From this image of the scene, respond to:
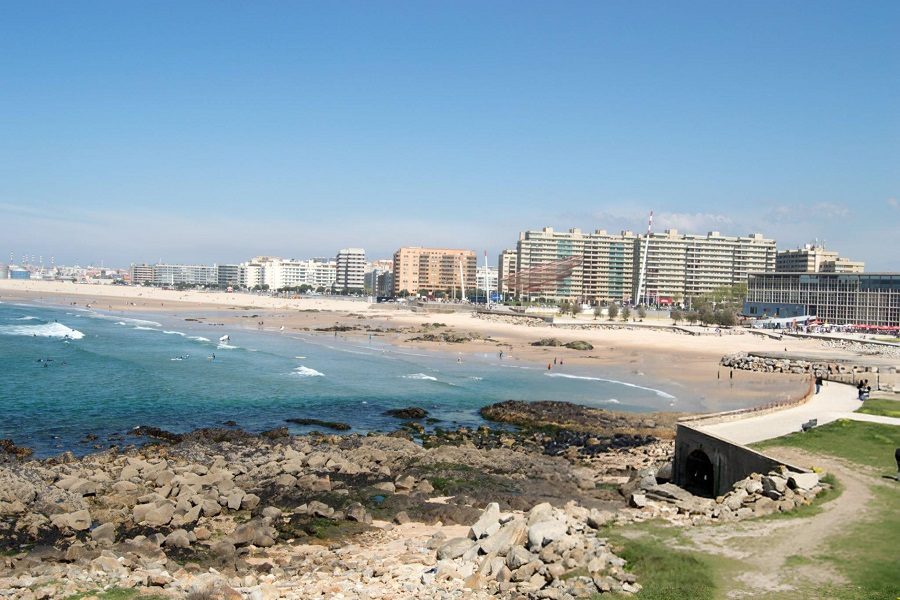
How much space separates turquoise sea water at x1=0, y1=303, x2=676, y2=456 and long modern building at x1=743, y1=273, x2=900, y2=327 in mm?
53660

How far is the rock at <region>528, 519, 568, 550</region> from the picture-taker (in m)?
13.7

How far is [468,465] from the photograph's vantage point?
26.0 metres

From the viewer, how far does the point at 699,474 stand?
23.2 meters

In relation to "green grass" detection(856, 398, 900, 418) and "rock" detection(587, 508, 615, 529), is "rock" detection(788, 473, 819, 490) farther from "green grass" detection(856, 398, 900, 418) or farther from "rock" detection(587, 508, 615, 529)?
"green grass" detection(856, 398, 900, 418)

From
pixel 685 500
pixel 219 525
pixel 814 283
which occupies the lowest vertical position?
pixel 219 525

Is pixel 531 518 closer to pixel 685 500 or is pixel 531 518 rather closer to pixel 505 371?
pixel 685 500

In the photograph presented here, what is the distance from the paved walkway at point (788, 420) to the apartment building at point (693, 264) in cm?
14000

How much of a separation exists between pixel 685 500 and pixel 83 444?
22.3 m

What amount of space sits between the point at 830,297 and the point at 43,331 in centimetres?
9507

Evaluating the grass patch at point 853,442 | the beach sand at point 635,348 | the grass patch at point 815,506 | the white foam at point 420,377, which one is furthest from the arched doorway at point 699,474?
the white foam at point 420,377

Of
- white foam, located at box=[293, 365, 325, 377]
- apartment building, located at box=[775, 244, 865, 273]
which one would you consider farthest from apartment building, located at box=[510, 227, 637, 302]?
white foam, located at box=[293, 365, 325, 377]

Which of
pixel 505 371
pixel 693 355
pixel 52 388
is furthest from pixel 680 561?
pixel 693 355

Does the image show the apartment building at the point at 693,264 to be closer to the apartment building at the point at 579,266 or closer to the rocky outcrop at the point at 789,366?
the apartment building at the point at 579,266

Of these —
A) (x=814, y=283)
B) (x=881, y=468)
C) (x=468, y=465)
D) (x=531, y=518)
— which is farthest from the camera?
(x=814, y=283)
